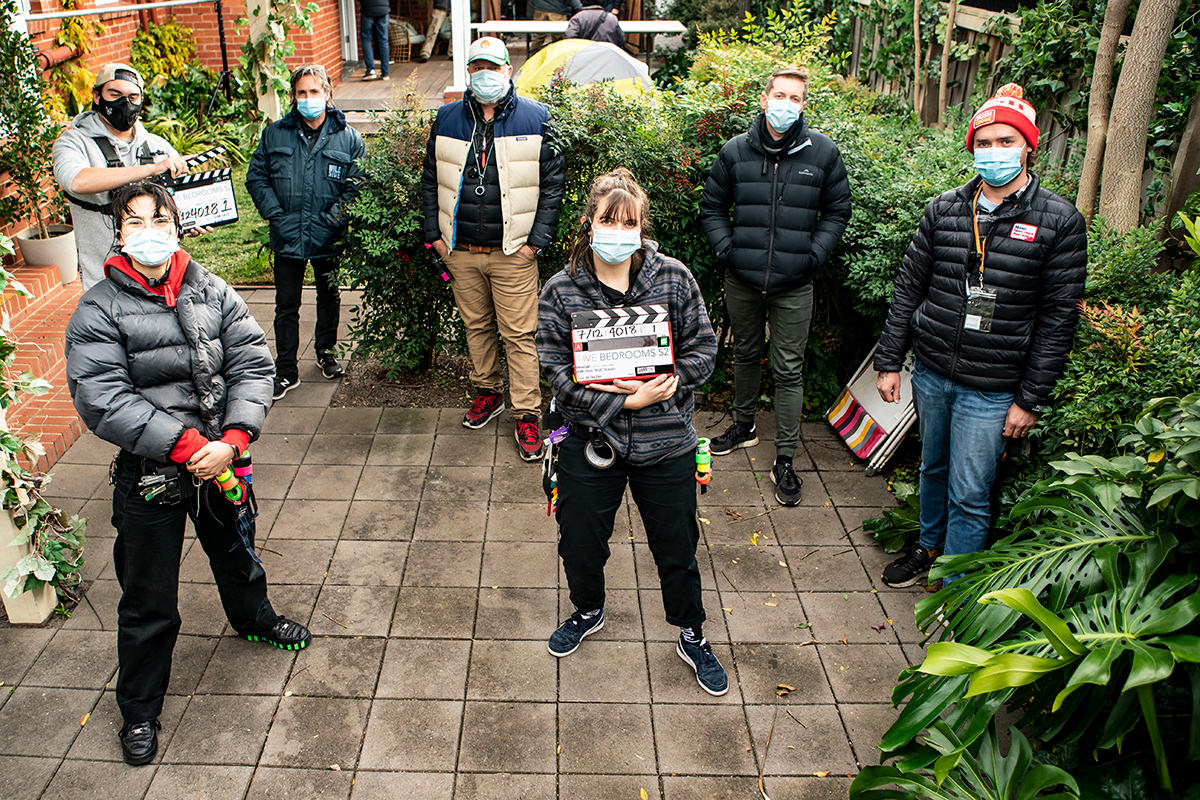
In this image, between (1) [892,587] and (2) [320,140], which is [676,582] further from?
(2) [320,140]

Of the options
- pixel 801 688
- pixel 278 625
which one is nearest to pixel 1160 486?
pixel 801 688

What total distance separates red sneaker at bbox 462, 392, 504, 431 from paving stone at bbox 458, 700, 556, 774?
8.01ft

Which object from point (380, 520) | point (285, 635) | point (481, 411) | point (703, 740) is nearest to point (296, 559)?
point (380, 520)

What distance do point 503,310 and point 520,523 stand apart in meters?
1.36

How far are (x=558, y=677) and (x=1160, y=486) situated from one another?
2.36 metres

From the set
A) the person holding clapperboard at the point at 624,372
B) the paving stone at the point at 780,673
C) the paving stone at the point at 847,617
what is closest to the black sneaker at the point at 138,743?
the person holding clapperboard at the point at 624,372

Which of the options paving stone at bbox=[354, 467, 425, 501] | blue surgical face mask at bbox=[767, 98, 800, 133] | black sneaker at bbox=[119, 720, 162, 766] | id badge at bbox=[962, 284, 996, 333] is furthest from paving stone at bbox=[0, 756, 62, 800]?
blue surgical face mask at bbox=[767, 98, 800, 133]

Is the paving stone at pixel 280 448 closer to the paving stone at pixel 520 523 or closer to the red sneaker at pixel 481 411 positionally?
the red sneaker at pixel 481 411

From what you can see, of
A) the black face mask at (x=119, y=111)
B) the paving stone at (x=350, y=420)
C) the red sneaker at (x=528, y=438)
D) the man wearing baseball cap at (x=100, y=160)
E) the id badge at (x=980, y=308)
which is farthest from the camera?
the paving stone at (x=350, y=420)

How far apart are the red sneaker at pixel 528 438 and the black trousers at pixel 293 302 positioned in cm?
169

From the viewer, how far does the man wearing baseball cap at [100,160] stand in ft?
15.8

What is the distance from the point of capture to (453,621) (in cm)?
428

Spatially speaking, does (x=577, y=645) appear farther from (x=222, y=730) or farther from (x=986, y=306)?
(x=986, y=306)

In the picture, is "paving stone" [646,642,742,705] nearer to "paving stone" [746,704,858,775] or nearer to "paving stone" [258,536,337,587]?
"paving stone" [746,704,858,775]
